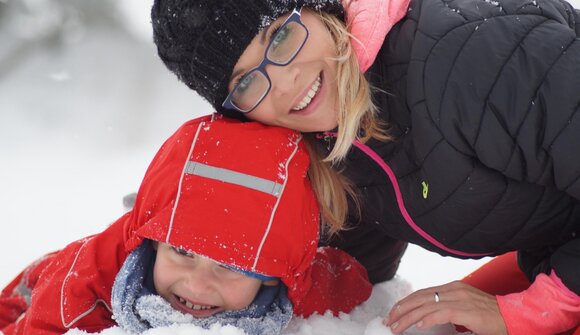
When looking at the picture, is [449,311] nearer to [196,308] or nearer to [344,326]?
[344,326]

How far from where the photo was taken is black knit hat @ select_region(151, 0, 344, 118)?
54.2 inches

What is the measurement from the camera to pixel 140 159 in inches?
132

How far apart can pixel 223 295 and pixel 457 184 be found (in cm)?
60

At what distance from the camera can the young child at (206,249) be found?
4.65ft

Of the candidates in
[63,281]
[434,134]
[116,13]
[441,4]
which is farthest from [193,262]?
[116,13]

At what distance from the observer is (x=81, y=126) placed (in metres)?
3.62

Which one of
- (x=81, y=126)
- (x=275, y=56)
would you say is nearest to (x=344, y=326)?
(x=275, y=56)

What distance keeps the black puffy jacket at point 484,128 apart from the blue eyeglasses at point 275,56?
0.23 metres

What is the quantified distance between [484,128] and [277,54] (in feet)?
1.55

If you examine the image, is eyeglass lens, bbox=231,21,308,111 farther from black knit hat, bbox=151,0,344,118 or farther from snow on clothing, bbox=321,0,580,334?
snow on clothing, bbox=321,0,580,334

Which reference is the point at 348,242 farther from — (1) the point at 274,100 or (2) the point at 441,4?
(2) the point at 441,4

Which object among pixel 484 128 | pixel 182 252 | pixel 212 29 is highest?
pixel 212 29

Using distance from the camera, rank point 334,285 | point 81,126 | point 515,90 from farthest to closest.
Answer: point 81,126
point 334,285
point 515,90

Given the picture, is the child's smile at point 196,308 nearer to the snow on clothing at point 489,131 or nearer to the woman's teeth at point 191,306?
the woman's teeth at point 191,306
